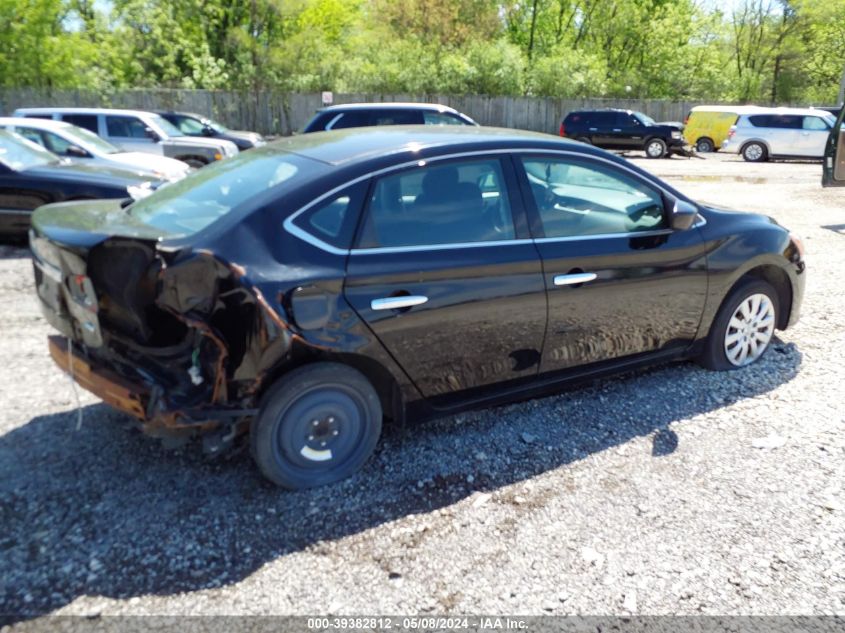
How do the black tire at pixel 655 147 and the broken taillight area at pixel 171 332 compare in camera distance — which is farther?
the black tire at pixel 655 147

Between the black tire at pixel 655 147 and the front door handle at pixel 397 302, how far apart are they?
79.8ft

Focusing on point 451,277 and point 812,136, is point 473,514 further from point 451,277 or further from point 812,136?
point 812,136

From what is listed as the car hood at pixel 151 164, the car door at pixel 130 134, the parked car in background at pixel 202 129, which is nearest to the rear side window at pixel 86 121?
the car door at pixel 130 134

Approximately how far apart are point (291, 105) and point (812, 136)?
21368 mm

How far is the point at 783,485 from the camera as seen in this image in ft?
11.4

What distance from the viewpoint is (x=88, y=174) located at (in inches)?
313

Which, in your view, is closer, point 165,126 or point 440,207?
point 440,207

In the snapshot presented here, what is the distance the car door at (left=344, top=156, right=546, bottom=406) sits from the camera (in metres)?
3.28

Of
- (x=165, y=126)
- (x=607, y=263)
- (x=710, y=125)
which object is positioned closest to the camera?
(x=607, y=263)

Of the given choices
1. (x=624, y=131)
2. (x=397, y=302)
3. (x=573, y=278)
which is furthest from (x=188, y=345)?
(x=624, y=131)

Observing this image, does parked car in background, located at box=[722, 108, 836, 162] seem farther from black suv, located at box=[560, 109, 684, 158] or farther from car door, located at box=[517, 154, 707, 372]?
car door, located at box=[517, 154, 707, 372]

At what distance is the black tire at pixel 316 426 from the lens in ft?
10.3

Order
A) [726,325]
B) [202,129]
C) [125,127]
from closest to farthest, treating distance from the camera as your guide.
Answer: [726,325]
[125,127]
[202,129]

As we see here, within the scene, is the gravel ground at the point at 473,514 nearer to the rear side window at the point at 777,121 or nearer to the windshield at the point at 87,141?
the windshield at the point at 87,141
